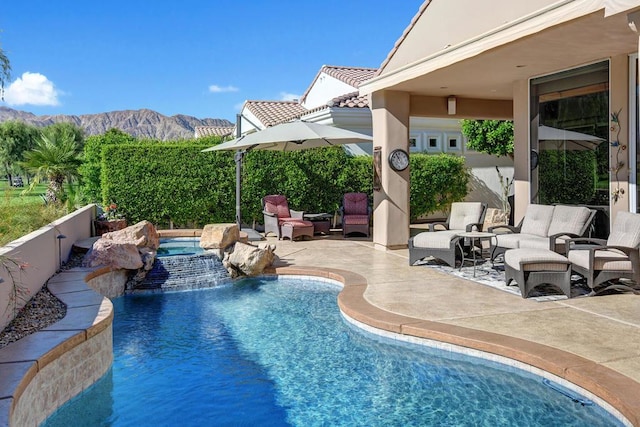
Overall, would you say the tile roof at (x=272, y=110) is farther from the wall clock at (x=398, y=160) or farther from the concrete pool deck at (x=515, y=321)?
the concrete pool deck at (x=515, y=321)

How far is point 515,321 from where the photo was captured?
19.6 ft

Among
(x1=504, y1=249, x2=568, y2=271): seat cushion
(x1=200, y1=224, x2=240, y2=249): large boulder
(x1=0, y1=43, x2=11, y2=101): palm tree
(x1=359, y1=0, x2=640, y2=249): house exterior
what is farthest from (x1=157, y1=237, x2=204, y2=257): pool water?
(x1=504, y1=249, x2=568, y2=271): seat cushion

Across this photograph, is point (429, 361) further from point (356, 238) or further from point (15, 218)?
point (356, 238)

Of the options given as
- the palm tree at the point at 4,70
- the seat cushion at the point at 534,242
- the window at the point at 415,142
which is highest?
the window at the point at 415,142

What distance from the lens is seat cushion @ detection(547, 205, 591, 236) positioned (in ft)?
28.0

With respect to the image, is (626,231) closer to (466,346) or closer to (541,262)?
(541,262)

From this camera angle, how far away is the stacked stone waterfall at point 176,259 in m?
8.96

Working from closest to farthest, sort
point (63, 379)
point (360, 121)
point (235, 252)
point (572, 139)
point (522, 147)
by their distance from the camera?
point (63, 379) → point (235, 252) → point (572, 139) → point (522, 147) → point (360, 121)

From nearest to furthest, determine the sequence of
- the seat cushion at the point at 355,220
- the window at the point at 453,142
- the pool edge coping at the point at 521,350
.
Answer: the pool edge coping at the point at 521,350 → the seat cushion at the point at 355,220 → the window at the point at 453,142

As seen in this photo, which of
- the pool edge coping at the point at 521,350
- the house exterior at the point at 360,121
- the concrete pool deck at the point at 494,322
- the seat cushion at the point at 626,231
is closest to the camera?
the pool edge coping at the point at 521,350

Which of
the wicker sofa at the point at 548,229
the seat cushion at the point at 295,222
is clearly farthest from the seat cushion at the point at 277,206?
the wicker sofa at the point at 548,229

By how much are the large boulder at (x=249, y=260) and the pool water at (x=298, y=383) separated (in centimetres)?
250

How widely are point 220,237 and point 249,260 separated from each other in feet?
3.09

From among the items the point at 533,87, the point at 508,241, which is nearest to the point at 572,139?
the point at 533,87
